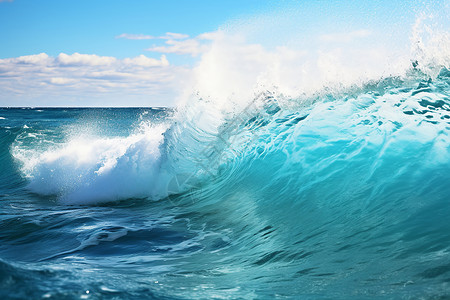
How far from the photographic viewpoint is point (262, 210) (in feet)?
19.0

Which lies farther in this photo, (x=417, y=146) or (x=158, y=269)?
(x=417, y=146)

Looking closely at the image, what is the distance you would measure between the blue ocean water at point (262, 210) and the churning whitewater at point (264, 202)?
0.07 feet

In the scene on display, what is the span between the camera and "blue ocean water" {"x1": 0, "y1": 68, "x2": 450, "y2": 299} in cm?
306

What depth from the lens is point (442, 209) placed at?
13.6ft

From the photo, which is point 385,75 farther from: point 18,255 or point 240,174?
point 18,255

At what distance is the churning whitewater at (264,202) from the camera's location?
3.13 metres

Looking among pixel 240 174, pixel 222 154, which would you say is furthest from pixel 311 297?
pixel 222 154

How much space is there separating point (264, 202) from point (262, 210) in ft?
0.94

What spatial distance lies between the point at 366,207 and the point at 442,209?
32.3 inches

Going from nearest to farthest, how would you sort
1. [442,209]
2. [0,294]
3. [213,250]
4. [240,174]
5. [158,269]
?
[0,294], [158,269], [442,209], [213,250], [240,174]

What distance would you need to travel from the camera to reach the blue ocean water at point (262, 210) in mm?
3059

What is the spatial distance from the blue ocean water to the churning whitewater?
0.02 metres

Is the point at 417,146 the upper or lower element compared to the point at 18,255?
upper

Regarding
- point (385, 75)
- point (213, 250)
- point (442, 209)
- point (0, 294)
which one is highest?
point (385, 75)
